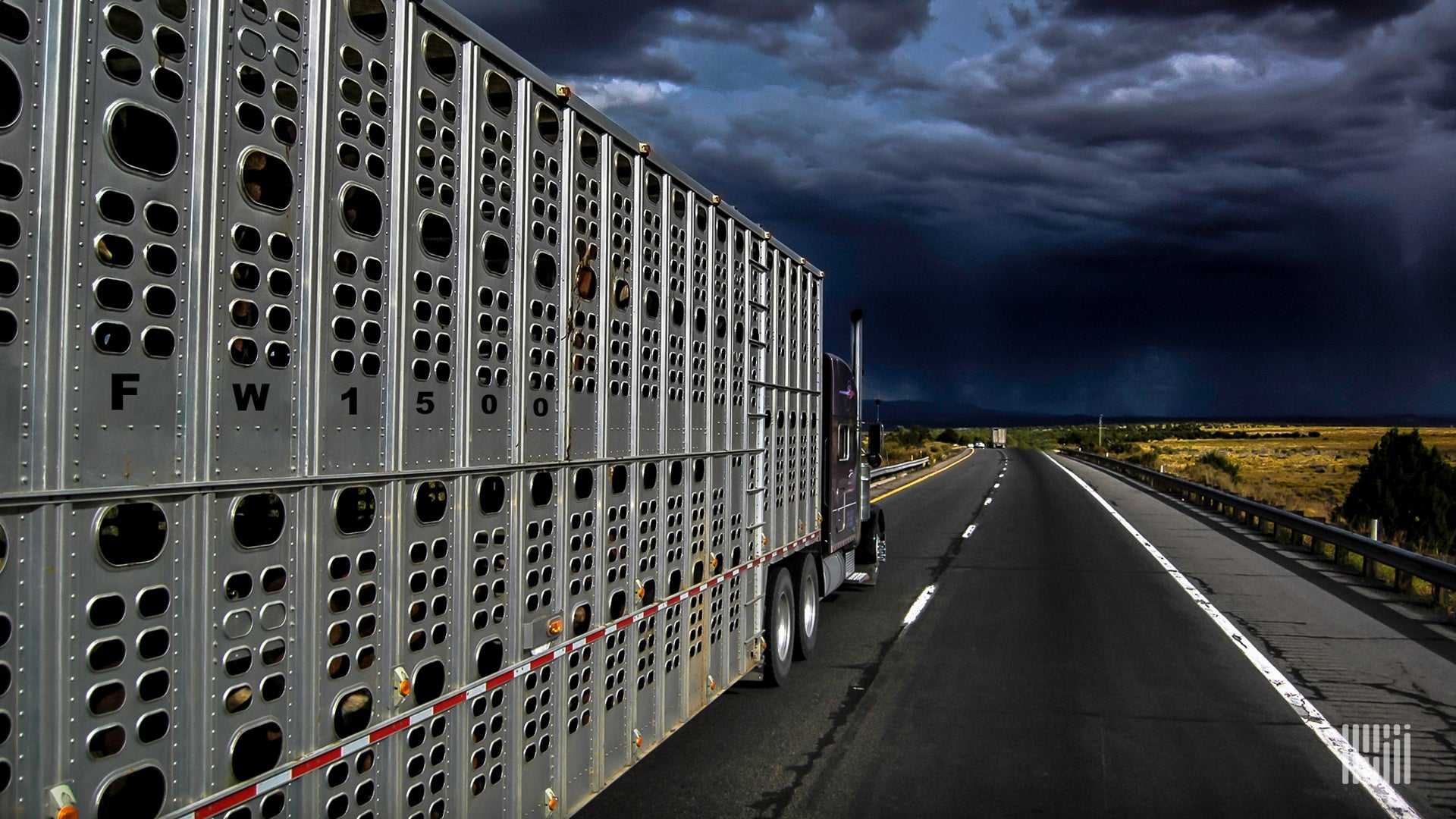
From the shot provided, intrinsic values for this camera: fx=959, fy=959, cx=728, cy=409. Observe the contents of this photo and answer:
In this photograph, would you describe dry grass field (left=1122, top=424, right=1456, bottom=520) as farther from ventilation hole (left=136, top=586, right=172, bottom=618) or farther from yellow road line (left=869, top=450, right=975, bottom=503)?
ventilation hole (left=136, top=586, right=172, bottom=618)

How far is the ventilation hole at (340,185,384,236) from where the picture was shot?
3.20 m

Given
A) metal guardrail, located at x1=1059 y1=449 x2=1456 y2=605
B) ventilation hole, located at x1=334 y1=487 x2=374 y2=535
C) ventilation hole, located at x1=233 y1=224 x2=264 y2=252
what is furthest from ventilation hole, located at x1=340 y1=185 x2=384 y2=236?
metal guardrail, located at x1=1059 y1=449 x2=1456 y2=605

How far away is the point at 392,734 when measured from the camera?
341 centimetres

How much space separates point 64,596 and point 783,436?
649 centimetres

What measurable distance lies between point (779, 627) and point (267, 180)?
6.14 metres

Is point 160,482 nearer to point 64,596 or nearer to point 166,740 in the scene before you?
point 64,596

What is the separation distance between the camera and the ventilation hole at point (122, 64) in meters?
2.44

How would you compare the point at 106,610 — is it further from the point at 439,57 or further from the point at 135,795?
the point at 439,57

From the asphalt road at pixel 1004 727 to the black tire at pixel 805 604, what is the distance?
185 mm

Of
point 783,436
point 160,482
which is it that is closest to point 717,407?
point 783,436

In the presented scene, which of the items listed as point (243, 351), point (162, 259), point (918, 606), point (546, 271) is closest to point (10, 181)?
point (162, 259)

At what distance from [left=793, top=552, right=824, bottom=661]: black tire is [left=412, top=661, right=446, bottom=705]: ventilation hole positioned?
5398 mm

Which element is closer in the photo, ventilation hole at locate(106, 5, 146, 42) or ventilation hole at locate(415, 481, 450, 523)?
ventilation hole at locate(106, 5, 146, 42)

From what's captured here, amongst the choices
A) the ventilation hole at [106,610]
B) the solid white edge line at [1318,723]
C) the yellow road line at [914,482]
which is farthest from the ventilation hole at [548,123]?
the yellow road line at [914,482]
